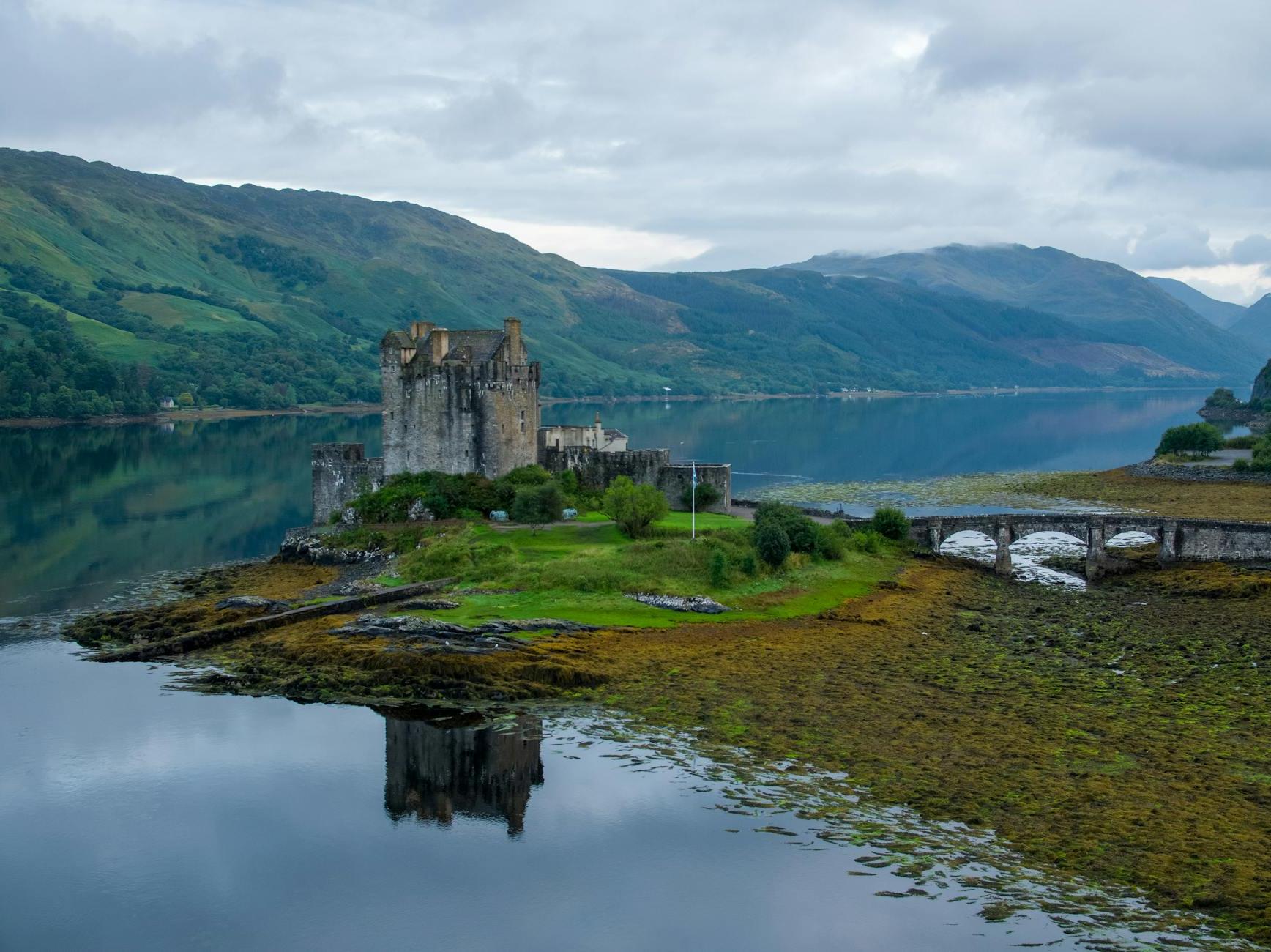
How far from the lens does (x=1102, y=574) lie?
200ft

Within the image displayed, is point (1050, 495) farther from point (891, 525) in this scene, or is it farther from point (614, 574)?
point (614, 574)

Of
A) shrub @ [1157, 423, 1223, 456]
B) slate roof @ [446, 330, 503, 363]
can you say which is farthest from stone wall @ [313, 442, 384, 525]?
shrub @ [1157, 423, 1223, 456]

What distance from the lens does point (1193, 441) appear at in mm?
115688

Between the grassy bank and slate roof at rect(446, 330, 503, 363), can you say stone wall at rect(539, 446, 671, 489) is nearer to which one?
slate roof at rect(446, 330, 503, 363)

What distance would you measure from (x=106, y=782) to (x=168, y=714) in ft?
14.7

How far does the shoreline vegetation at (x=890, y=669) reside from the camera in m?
29.4

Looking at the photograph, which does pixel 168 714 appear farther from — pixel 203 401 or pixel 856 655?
pixel 203 401

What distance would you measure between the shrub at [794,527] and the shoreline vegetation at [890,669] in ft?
2.57

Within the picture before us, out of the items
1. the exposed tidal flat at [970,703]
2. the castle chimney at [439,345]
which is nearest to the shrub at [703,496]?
the exposed tidal flat at [970,703]

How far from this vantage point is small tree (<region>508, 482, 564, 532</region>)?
192 ft

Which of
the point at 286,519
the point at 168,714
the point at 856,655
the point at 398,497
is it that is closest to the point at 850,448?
the point at 286,519

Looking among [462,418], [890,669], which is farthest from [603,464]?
[890,669]

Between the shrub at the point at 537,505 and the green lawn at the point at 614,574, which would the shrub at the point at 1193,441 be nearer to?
the green lawn at the point at 614,574

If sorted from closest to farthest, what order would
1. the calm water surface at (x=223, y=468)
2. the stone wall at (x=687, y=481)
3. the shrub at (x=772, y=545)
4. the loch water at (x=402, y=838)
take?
the loch water at (x=402, y=838)
the shrub at (x=772, y=545)
the stone wall at (x=687, y=481)
the calm water surface at (x=223, y=468)
